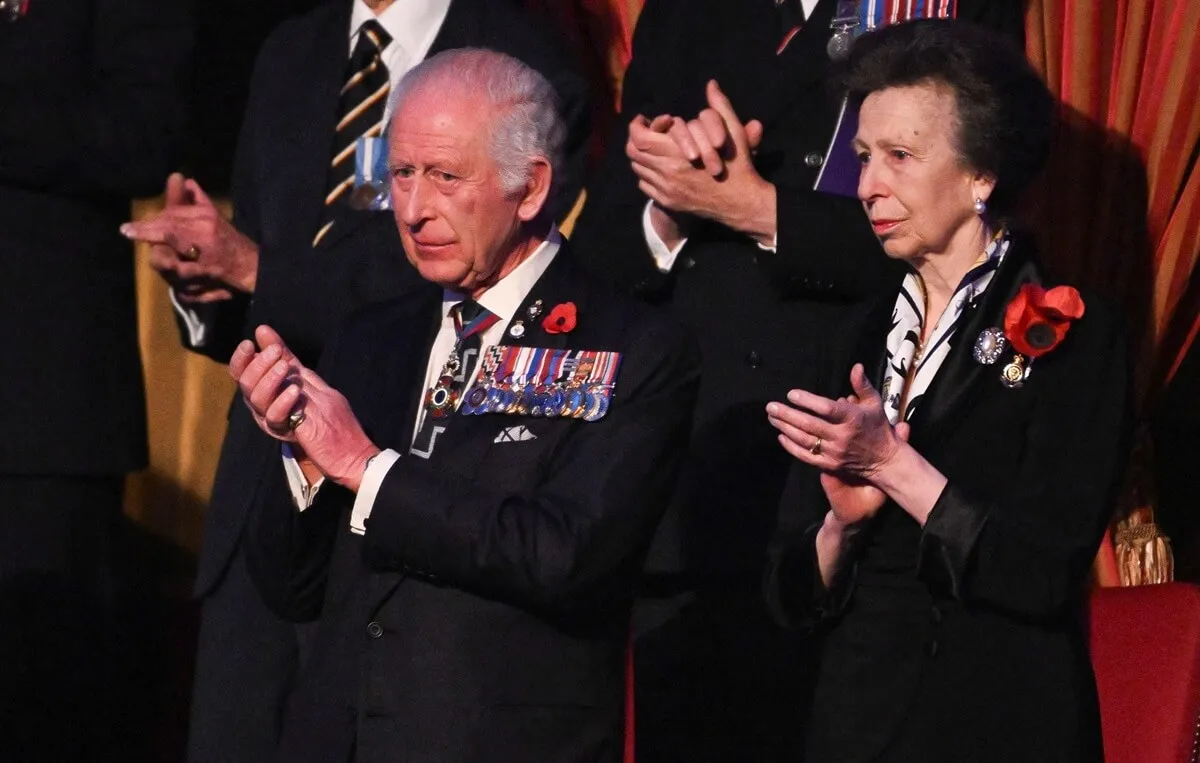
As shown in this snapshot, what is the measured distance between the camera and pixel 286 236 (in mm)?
4004

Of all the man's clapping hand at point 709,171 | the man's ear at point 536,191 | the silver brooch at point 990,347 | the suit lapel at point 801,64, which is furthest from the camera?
the suit lapel at point 801,64

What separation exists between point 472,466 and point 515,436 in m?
0.08

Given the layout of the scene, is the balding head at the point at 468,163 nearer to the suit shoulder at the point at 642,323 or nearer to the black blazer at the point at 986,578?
the suit shoulder at the point at 642,323

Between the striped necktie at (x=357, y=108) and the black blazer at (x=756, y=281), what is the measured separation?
53 cm

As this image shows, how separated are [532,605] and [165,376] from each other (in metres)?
2.72

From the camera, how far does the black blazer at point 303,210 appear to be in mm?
3818

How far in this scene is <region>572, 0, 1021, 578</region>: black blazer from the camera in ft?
11.8

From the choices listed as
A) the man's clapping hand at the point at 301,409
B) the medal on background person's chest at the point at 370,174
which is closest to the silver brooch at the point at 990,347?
the man's clapping hand at the point at 301,409

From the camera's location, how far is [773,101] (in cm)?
375

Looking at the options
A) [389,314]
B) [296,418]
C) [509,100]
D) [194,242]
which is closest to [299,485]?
[296,418]

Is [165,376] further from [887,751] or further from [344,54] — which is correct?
[887,751]

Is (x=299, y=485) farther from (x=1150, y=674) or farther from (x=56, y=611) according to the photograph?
(x=1150, y=674)

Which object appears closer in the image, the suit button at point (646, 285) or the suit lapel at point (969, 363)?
the suit lapel at point (969, 363)

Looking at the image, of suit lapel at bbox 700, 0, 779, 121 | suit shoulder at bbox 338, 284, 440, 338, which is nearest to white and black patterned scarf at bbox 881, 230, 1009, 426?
suit lapel at bbox 700, 0, 779, 121
